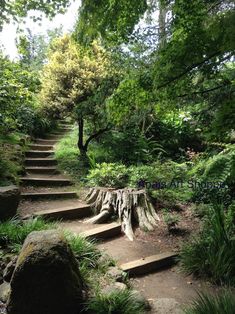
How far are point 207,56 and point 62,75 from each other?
19.4 feet

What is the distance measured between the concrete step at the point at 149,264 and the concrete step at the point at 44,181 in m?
3.44

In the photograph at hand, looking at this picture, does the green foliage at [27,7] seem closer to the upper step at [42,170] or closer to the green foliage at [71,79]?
the green foliage at [71,79]

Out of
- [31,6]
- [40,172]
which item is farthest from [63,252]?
[31,6]

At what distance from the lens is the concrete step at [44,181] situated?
6.96 meters

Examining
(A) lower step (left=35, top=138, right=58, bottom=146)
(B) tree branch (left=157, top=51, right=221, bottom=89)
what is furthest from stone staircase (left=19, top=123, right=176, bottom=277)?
(B) tree branch (left=157, top=51, right=221, bottom=89)

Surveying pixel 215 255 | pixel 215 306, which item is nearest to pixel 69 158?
pixel 215 255

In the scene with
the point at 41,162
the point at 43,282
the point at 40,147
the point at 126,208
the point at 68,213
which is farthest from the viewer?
the point at 40,147

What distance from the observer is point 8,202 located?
4.71 m

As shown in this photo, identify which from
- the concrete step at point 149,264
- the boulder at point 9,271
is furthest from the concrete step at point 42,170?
the boulder at point 9,271

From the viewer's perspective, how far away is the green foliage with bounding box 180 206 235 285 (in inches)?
147

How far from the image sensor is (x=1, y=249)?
12.8 ft

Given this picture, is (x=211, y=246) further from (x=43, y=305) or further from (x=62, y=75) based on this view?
(x=62, y=75)

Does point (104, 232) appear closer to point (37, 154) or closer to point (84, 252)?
point (84, 252)

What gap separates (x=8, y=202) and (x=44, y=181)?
2383 mm
